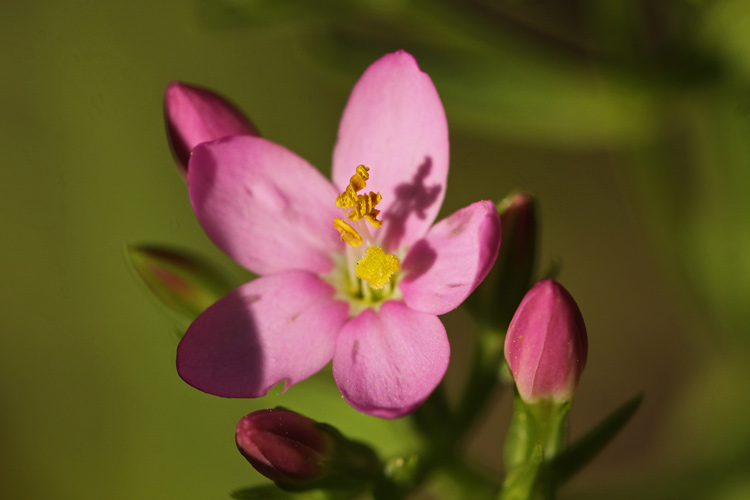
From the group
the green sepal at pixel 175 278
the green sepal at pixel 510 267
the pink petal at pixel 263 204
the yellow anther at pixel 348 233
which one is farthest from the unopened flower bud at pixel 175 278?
the green sepal at pixel 510 267

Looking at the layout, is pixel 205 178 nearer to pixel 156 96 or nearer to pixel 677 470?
pixel 677 470

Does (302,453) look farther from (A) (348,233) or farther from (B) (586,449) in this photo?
(B) (586,449)

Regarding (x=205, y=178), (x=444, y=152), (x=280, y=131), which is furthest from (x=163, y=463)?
(x=444, y=152)

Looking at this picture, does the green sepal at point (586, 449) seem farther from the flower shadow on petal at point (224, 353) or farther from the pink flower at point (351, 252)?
the flower shadow on petal at point (224, 353)

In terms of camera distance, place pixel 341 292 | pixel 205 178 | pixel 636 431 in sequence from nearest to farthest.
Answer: pixel 205 178, pixel 341 292, pixel 636 431

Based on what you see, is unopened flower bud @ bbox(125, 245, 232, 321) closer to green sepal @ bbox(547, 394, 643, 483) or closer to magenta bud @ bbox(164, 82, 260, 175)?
magenta bud @ bbox(164, 82, 260, 175)

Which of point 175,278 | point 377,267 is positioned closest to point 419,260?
point 377,267

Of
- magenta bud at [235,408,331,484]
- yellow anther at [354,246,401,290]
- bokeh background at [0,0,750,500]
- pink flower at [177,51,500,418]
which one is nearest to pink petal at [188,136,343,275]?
pink flower at [177,51,500,418]
